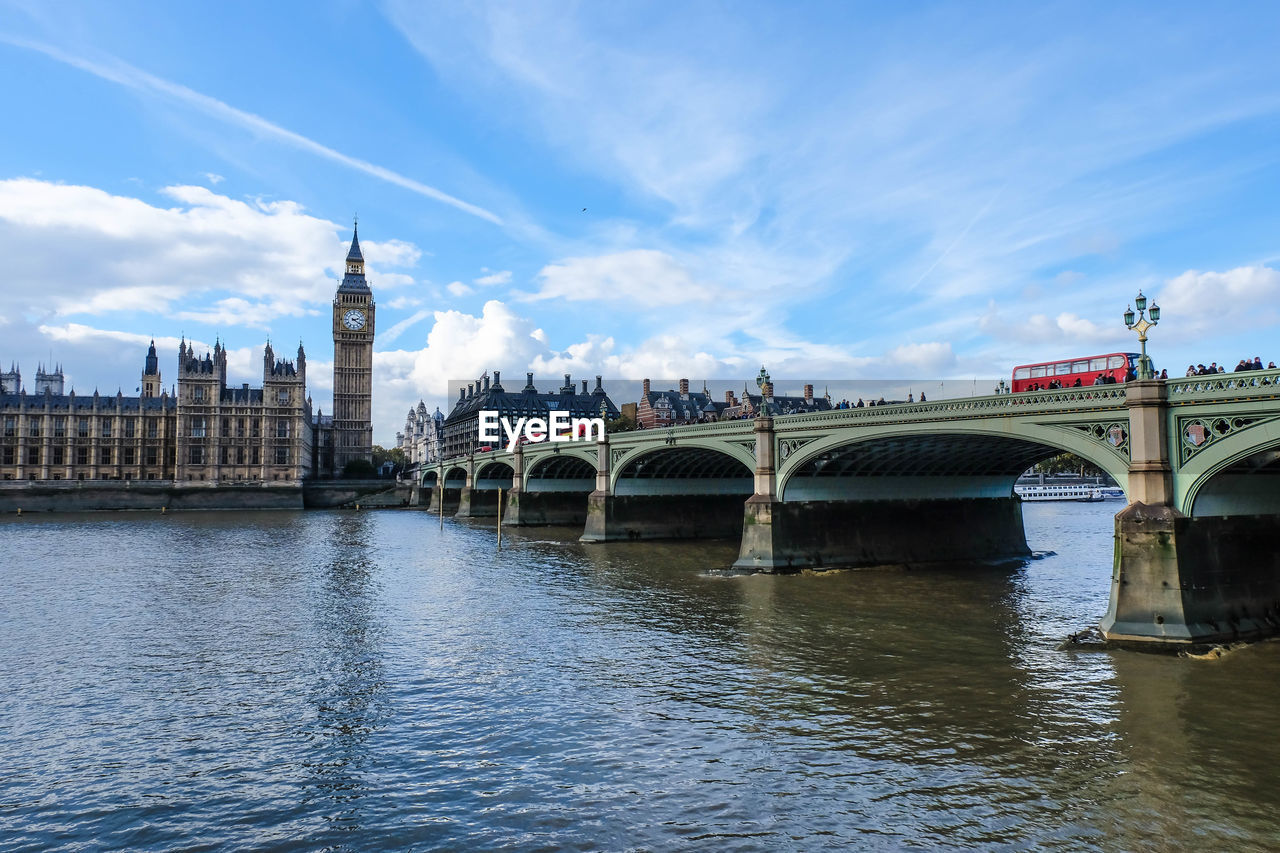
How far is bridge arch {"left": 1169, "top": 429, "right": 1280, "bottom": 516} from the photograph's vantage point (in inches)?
924

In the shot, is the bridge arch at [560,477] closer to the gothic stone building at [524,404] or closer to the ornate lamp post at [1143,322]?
the ornate lamp post at [1143,322]

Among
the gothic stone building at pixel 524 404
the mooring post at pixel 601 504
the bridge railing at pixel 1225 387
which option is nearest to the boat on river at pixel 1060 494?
the gothic stone building at pixel 524 404

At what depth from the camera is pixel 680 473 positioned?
218 ft

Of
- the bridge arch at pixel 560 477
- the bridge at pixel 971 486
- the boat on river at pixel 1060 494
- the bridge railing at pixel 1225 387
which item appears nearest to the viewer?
the bridge railing at pixel 1225 387

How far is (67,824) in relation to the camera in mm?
13438

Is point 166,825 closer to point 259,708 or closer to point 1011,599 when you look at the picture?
point 259,708

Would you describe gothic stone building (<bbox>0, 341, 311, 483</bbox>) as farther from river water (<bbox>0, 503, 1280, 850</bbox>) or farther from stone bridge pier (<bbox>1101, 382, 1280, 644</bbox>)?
stone bridge pier (<bbox>1101, 382, 1280, 644</bbox>)

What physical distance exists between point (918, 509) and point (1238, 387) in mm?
24867

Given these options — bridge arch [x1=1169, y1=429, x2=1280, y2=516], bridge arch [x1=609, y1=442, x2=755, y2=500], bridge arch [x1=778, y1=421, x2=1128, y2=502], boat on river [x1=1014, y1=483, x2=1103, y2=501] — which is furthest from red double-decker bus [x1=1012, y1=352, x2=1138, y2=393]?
boat on river [x1=1014, y1=483, x2=1103, y2=501]

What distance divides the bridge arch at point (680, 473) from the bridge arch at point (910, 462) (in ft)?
44.8

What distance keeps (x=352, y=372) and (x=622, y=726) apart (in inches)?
7371

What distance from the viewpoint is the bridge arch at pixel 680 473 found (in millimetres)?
59750

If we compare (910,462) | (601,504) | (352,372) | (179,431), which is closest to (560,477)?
(601,504)

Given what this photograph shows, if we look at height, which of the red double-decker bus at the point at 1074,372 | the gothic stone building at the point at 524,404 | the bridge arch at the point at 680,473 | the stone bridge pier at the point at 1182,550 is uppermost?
the gothic stone building at the point at 524,404
